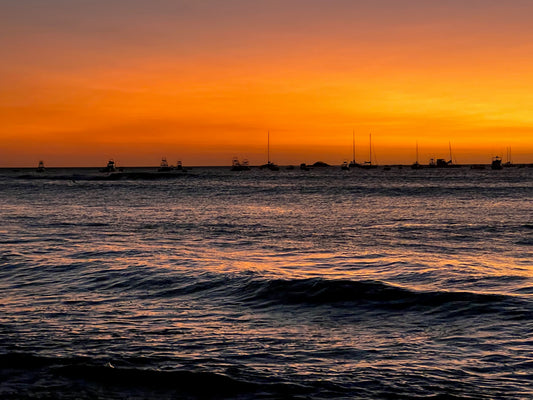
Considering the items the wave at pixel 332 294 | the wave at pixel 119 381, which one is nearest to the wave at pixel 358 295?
the wave at pixel 332 294

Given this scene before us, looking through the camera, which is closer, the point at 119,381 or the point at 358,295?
the point at 119,381

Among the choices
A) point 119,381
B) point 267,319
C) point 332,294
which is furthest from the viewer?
point 332,294

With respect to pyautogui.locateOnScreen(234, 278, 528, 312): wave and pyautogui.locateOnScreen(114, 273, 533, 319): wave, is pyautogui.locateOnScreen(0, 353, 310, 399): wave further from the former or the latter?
pyautogui.locateOnScreen(234, 278, 528, 312): wave

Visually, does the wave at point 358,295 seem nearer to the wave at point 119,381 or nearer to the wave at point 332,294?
the wave at point 332,294

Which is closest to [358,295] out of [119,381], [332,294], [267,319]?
[332,294]

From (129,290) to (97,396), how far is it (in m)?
8.45

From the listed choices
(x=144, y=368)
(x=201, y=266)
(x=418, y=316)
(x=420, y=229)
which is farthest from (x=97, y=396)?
(x=420, y=229)

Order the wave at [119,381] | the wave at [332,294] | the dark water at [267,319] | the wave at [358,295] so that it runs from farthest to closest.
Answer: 1. the wave at [358,295]
2. the wave at [332,294]
3. the dark water at [267,319]
4. the wave at [119,381]

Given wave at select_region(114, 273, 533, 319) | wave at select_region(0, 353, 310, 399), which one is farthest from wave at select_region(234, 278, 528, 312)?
wave at select_region(0, 353, 310, 399)

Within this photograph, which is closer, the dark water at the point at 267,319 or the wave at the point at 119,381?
the wave at the point at 119,381

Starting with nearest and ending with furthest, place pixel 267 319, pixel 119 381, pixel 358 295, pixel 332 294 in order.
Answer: pixel 119 381
pixel 267 319
pixel 358 295
pixel 332 294

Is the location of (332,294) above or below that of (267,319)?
above

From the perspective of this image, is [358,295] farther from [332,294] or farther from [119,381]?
[119,381]

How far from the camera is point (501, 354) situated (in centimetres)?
1059
